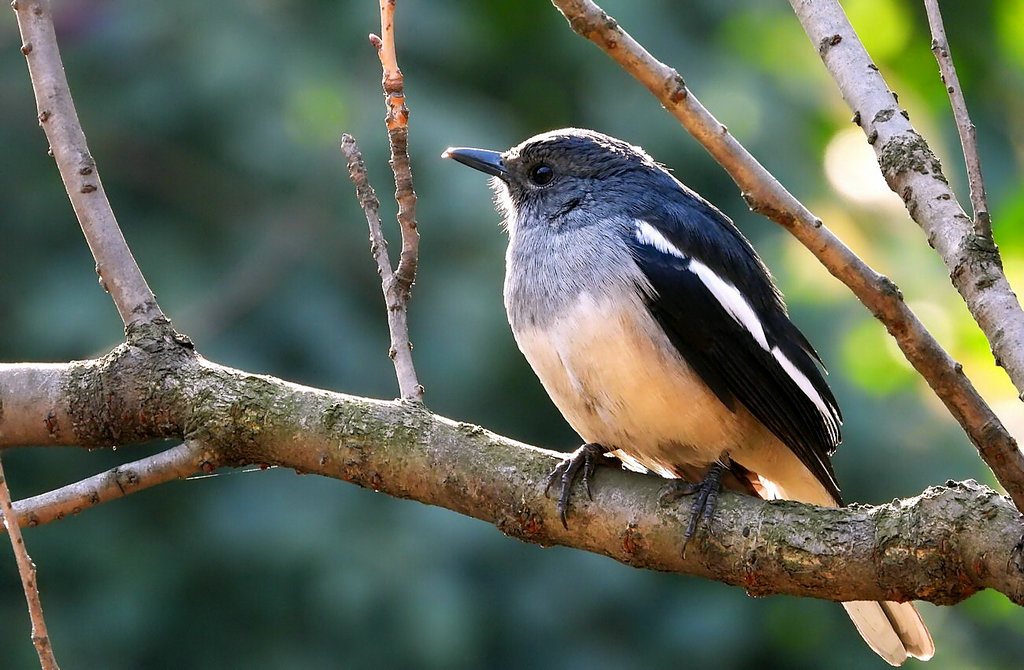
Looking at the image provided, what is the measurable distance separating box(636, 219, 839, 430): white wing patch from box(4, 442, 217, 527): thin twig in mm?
1428

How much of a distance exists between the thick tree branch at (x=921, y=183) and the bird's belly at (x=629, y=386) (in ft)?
2.93

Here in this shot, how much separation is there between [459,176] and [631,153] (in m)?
2.25

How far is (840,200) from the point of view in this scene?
6.10 metres

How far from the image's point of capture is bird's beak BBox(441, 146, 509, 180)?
4172 millimetres

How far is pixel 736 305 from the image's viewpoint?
3.50m

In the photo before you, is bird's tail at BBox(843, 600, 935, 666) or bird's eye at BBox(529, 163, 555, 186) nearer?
bird's tail at BBox(843, 600, 935, 666)

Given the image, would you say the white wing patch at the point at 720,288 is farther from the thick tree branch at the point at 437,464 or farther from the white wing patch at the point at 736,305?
the thick tree branch at the point at 437,464

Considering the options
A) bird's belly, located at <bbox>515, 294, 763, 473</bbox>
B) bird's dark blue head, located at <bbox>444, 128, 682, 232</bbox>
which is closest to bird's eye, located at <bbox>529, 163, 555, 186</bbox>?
bird's dark blue head, located at <bbox>444, 128, 682, 232</bbox>

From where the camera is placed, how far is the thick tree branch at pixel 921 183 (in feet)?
7.66

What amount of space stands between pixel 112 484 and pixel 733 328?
168 cm

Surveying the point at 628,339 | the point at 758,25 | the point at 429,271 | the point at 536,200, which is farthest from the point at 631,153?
the point at 758,25

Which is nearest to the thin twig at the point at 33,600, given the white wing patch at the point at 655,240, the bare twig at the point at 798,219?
the bare twig at the point at 798,219

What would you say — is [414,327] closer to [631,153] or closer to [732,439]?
[631,153]

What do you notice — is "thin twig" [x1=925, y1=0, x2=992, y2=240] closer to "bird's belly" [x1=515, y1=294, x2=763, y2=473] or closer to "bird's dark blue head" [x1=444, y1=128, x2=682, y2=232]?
"bird's belly" [x1=515, y1=294, x2=763, y2=473]
